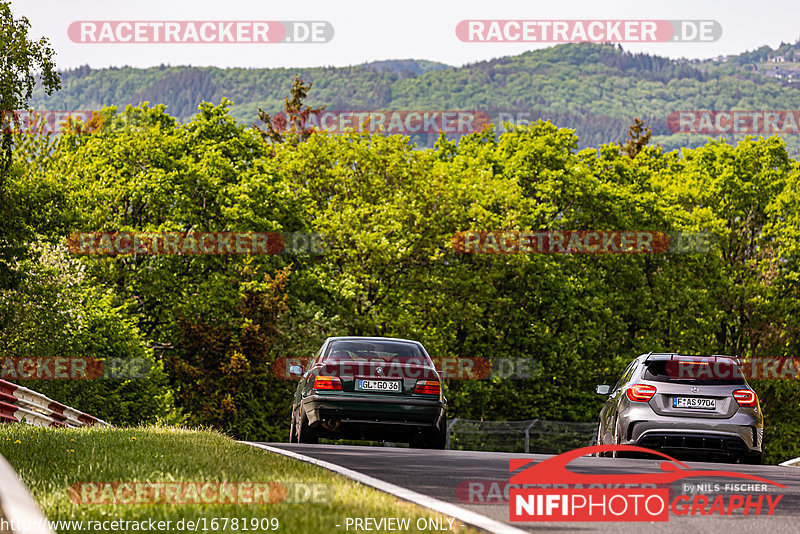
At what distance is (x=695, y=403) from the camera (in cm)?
1474

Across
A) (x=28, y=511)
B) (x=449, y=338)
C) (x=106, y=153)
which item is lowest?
(x=449, y=338)

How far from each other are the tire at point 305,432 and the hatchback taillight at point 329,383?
0.63 metres

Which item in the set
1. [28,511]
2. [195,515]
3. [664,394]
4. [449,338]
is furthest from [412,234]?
[28,511]

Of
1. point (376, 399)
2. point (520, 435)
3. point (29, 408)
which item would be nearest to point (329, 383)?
point (376, 399)

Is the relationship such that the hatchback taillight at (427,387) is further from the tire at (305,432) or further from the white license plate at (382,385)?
the tire at (305,432)

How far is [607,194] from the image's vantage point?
4562 cm

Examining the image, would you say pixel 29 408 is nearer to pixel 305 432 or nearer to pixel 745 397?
pixel 305 432

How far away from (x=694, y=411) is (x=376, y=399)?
3.96 meters

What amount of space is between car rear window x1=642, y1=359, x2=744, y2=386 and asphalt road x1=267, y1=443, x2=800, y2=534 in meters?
2.01

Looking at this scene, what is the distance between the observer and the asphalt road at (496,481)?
7309mm

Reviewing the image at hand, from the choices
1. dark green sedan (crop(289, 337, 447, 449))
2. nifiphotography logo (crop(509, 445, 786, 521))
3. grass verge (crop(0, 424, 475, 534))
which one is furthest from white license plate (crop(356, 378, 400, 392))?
nifiphotography logo (crop(509, 445, 786, 521))

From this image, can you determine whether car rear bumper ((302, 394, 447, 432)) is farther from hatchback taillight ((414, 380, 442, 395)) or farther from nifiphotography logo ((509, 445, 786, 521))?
nifiphotography logo ((509, 445, 786, 521))

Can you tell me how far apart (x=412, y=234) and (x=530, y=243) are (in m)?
4.31

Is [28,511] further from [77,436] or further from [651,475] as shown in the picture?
[77,436]
